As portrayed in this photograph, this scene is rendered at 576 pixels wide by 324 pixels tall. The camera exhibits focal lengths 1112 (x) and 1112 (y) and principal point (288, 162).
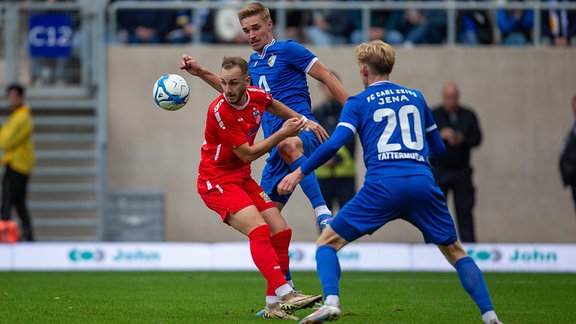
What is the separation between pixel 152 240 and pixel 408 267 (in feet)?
14.2

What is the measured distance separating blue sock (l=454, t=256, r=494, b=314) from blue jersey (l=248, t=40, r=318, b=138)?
7.88 feet

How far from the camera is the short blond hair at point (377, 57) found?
7.43 metres

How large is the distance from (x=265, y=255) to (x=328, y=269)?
3.21ft

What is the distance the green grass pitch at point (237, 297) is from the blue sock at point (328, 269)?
0.85 meters

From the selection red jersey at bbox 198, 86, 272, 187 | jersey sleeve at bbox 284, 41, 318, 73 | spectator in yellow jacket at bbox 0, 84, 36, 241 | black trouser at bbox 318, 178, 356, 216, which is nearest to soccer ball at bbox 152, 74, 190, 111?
red jersey at bbox 198, 86, 272, 187

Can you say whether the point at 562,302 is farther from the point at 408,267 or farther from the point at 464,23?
the point at 464,23

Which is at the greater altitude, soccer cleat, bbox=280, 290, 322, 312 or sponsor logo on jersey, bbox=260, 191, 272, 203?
sponsor logo on jersey, bbox=260, 191, 272, 203

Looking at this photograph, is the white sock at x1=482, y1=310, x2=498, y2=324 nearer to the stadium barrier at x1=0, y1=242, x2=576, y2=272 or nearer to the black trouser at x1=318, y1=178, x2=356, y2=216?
the stadium barrier at x1=0, y1=242, x2=576, y2=272

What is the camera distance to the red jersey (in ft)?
27.2

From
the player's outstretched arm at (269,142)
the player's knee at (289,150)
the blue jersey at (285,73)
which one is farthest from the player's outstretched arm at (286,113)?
the blue jersey at (285,73)

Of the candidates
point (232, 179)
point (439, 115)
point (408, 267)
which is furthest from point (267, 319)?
point (439, 115)

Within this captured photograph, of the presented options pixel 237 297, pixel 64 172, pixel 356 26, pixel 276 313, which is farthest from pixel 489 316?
pixel 64 172

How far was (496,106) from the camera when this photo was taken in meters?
18.4

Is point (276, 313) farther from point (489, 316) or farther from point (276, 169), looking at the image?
point (489, 316)
